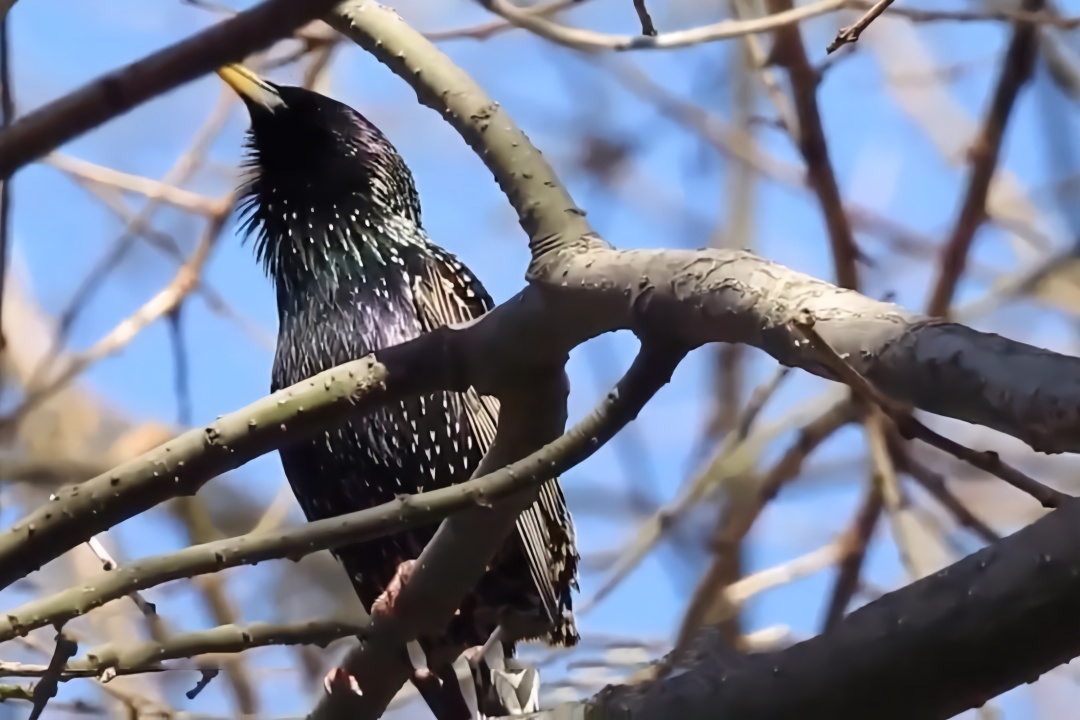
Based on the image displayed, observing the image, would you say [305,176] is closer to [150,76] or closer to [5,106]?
[5,106]

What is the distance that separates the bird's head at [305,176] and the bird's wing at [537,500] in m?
0.21

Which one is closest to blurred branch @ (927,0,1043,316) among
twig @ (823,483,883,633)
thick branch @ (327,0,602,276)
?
twig @ (823,483,883,633)

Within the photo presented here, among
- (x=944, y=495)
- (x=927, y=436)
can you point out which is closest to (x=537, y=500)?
(x=944, y=495)

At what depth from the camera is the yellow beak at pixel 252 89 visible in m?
2.71

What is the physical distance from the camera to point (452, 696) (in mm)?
2125

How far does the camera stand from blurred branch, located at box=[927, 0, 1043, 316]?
8.86 ft

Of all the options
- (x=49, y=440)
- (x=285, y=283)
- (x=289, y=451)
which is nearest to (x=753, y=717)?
(x=289, y=451)

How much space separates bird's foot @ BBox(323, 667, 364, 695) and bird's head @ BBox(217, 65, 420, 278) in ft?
3.64

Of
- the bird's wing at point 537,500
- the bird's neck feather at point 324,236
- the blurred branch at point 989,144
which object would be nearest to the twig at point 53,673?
the bird's wing at point 537,500

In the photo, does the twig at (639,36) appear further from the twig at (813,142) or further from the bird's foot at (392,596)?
the bird's foot at (392,596)

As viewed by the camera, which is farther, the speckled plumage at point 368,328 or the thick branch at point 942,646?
the speckled plumage at point 368,328

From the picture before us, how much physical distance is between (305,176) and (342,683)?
1.36m

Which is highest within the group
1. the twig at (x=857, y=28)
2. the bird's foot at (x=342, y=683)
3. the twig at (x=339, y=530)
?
the twig at (x=857, y=28)

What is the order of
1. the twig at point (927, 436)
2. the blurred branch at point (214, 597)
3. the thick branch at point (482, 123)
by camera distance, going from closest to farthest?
the twig at point (927, 436) → the thick branch at point (482, 123) → the blurred branch at point (214, 597)
